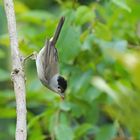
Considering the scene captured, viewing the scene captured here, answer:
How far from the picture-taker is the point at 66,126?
247cm

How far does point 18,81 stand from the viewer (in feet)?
5.43

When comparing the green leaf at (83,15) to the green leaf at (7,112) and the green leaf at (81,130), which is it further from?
the green leaf at (7,112)

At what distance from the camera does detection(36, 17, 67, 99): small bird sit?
230 centimetres

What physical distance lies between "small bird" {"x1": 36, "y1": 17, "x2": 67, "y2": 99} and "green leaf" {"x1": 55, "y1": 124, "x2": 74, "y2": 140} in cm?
16

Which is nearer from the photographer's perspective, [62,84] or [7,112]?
[62,84]

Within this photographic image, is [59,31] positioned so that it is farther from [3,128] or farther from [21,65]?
[3,128]

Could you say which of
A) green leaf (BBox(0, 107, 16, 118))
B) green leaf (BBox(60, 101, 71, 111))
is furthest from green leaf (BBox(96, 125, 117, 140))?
green leaf (BBox(0, 107, 16, 118))

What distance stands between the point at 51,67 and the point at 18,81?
2.53 ft

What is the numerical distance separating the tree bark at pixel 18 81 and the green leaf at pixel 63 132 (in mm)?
747

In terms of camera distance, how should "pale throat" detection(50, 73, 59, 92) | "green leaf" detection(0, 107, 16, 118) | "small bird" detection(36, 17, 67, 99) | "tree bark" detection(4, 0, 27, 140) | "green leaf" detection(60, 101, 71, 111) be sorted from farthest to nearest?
1. "green leaf" detection(0, 107, 16, 118)
2. "green leaf" detection(60, 101, 71, 111)
3. "pale throat" detection(50, 73, 59, 92)
4. "small bird" detection(36, 17, 67, 99)
5. "tree bark" detection(4, 0, 27, 140)

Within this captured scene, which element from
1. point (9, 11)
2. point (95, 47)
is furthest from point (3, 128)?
point (9, 11)

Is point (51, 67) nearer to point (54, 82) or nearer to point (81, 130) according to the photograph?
point (54, 82)

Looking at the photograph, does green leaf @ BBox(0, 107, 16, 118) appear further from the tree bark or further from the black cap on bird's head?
the tree bark

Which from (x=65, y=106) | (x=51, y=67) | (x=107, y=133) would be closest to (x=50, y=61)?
(x=51, y=67)
